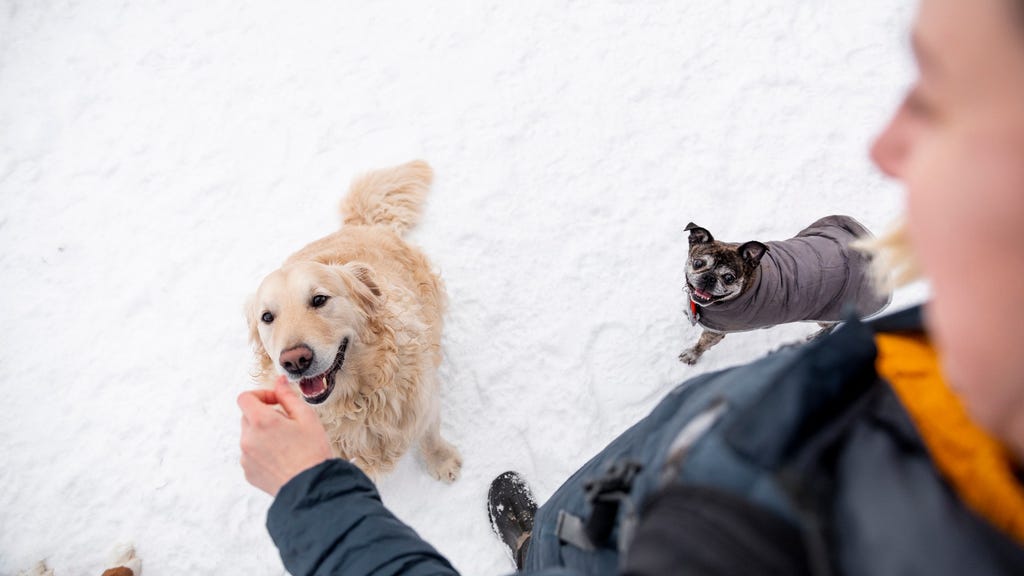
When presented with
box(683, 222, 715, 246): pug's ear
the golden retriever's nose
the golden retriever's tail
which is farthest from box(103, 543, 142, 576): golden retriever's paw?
box(683, 222, 715, 246): pug's ear

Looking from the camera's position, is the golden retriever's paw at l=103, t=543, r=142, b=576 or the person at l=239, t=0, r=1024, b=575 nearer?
the person at l=239, t=0, r=1024, b=575

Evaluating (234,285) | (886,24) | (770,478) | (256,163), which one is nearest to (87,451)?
(234,285)

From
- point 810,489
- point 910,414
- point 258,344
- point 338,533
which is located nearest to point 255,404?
point 338,533

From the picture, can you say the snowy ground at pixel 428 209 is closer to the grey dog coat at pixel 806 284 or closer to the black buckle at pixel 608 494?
the grey dog coat at pixel 806 284

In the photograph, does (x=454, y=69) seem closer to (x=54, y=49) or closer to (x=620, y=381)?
(x=620, y=381)

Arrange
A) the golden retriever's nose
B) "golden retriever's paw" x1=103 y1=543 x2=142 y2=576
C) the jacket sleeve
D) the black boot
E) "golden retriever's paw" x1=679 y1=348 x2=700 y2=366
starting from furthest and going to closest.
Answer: "golden retriever's paw" x1=679 y1=348 x2=700 y2=366
"golden retriever's paw" x1=103 y1=543 x2=142 y2=576
the black boot
the golden retriever's nose
the jacket sleeve

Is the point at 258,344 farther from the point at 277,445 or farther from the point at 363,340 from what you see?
the point at 277,445

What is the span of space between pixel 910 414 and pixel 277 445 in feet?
5.08

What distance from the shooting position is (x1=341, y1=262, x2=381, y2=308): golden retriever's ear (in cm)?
256

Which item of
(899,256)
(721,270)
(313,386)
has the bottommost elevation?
(313,386)

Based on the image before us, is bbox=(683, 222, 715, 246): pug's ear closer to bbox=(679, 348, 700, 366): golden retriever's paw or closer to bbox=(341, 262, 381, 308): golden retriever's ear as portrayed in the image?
bbox=(679, 348, 700, 366): golden retriever's paw

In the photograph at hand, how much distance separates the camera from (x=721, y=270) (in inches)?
109

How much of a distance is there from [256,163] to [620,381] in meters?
3.68

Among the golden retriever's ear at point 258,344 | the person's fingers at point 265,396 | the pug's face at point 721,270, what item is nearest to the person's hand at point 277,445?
the person's fingers at point 265,396
